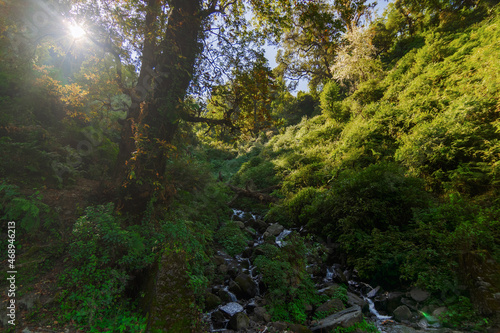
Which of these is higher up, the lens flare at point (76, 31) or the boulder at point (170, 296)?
the lens flare at point (76, 31)

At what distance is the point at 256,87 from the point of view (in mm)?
6031

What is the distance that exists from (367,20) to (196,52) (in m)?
20.6

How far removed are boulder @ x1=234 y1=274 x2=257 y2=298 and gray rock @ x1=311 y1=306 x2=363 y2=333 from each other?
1.69m

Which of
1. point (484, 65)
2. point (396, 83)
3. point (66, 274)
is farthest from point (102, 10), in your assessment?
point (396, 83)

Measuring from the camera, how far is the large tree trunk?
5.29 m

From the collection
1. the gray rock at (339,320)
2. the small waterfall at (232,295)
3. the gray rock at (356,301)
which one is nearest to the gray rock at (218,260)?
the small waterfall at (232,295)

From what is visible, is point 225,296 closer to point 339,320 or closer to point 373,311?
point 339,320

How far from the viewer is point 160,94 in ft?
18.0

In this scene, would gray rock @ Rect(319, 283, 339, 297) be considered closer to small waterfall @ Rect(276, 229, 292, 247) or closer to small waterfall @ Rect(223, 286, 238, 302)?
small waterfall @ Rect(223, 286, 238, 302)

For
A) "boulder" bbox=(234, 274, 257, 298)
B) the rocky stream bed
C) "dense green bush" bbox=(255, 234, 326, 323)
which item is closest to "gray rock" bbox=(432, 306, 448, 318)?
the rocky stream bed

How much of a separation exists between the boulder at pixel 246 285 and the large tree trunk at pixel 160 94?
3.14 meters

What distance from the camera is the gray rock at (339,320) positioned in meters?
3.69

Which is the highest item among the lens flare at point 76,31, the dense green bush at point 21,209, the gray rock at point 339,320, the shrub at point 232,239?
the lens flare at point 76,31

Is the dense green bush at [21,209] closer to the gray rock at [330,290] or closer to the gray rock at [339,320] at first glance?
the gray rock at [339,320]
